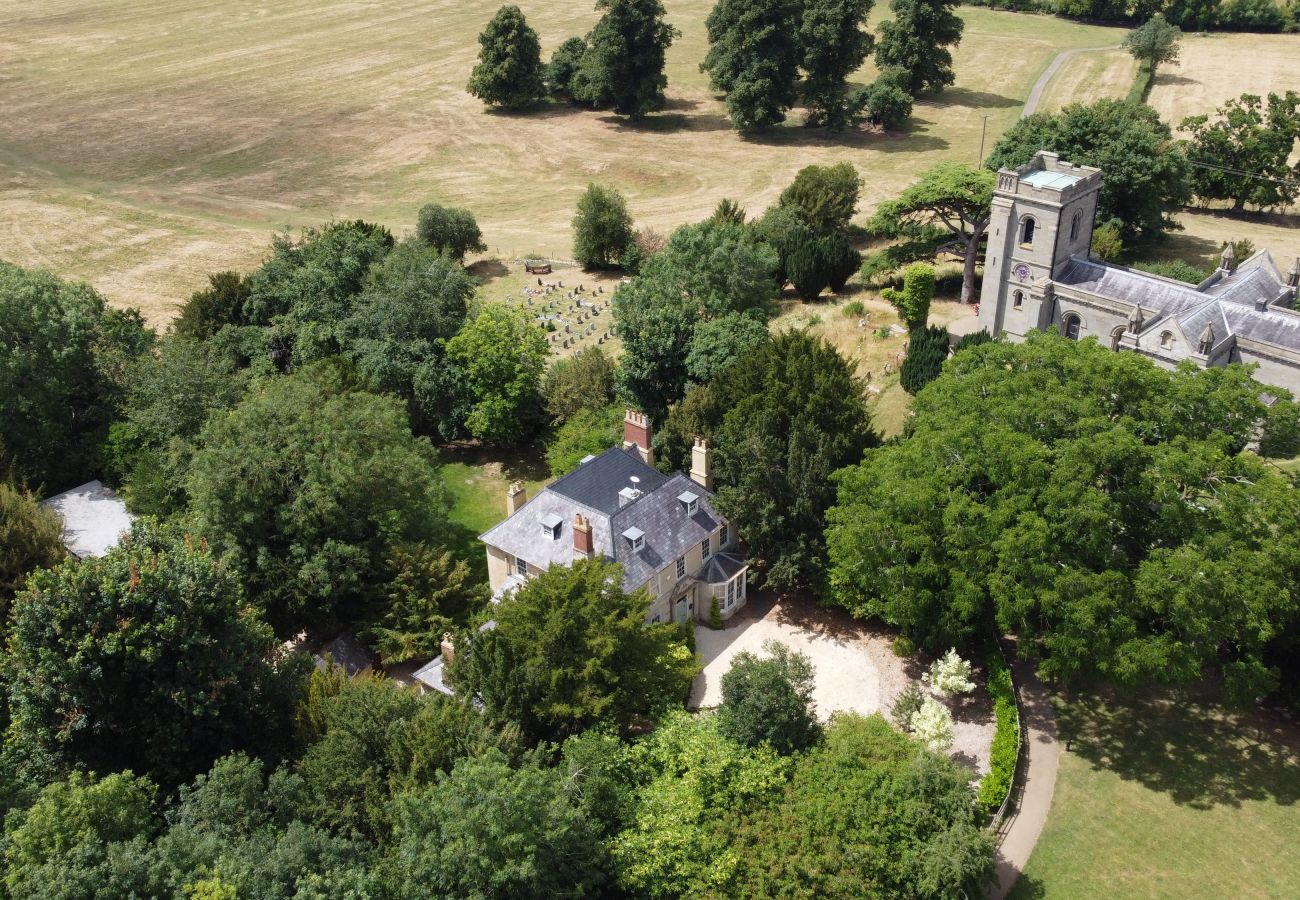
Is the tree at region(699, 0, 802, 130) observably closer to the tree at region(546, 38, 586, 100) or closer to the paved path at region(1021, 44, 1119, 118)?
the tree at region(546, 38, 586, 100)

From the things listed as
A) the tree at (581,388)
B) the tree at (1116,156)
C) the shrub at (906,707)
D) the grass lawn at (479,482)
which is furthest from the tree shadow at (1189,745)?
the tree at (1116,156)

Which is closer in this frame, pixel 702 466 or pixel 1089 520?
Answer: pixel 1089 520

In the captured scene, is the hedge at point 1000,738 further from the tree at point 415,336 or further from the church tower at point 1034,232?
the tree at point 415,336

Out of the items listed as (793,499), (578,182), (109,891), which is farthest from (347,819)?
(578,182)

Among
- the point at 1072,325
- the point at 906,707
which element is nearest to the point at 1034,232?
the point at 1072,325

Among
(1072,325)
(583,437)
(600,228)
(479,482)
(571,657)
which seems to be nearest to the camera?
(571,657)

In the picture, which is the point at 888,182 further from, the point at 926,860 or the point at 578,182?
the point at 926,860

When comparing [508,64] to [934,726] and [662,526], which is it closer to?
[662,526]
